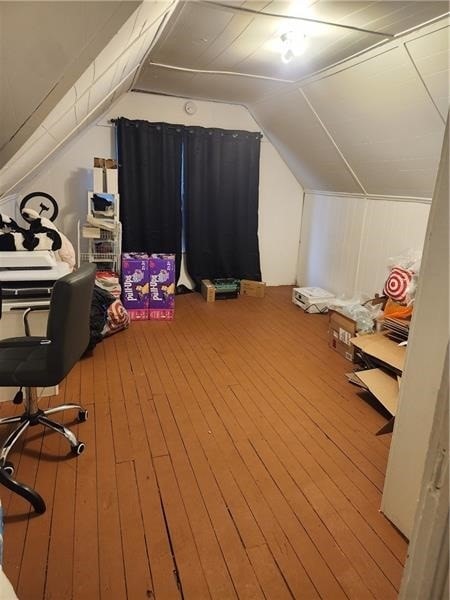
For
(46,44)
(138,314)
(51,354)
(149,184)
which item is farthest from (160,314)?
(46,44)

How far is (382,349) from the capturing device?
2584 mm

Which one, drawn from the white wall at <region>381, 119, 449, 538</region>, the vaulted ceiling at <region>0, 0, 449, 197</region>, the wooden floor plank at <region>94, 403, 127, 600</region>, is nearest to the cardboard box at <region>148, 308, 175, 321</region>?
the vaulted ceiling at <region>0, 0, 449, 197</region>

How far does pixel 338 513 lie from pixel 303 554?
0.27 m

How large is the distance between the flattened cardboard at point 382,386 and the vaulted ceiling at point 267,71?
1.67 m

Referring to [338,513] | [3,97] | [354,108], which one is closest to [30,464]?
[338,513]

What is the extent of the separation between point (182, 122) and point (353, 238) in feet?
7.74

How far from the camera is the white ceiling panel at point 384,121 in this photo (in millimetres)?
2564

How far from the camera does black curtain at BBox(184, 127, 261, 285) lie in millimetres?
4492

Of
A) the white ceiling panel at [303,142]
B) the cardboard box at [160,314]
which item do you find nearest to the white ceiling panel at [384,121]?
the white ceiling panel at [303,142]

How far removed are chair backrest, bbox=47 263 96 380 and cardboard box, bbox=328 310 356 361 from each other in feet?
6.96

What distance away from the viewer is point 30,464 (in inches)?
72.2

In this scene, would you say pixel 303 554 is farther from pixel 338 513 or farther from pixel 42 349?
pixel 42 349

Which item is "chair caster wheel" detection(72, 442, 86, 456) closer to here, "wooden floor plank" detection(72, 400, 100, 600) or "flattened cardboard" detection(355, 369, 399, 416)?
"wooden floor plank" detection(72, 400, 100, 600)

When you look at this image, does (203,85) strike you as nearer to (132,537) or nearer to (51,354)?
(51,354)
